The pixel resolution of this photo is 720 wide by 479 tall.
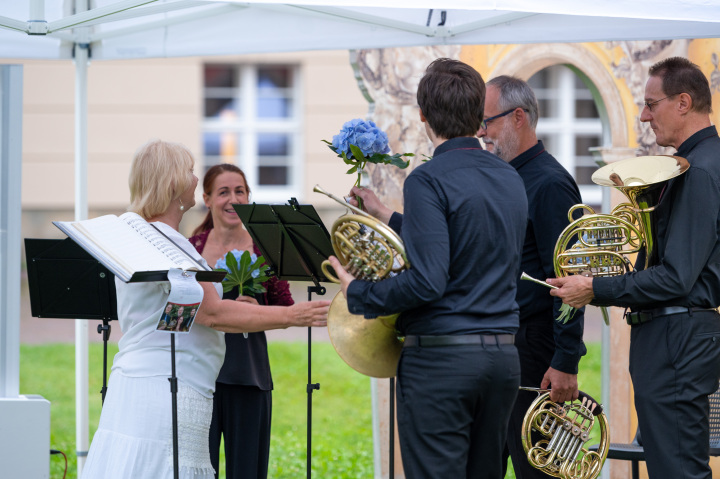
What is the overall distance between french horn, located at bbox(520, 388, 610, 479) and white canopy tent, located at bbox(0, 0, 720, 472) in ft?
6.45

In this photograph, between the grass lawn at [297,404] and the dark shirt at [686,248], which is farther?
the grass lawn at [297,404]

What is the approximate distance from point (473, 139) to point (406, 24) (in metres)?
2.19

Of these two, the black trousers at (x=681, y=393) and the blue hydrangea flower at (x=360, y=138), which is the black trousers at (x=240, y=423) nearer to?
the blue hydrangea flower at (x=360, y=138)

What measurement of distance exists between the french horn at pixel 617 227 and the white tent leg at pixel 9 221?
3.06 metres

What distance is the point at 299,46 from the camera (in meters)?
5.47

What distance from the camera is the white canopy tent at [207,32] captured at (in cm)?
481

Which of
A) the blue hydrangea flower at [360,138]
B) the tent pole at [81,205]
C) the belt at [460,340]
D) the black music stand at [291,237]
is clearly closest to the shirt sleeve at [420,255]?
the belt at [460,340]

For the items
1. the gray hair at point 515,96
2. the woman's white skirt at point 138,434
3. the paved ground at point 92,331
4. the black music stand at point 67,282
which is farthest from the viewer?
the paved ground at point 92,331

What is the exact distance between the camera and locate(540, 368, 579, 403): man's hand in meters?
3.97

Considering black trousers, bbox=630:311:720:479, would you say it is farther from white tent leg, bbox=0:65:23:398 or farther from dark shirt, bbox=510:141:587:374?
white tent leg, bbox=0:65:23:398

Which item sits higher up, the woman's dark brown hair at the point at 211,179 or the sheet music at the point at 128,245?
the woman's dark brown hair at the point at 211,179

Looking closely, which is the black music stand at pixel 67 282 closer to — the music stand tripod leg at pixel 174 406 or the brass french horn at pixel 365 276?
the music stand tripod leg at pixel 174 406

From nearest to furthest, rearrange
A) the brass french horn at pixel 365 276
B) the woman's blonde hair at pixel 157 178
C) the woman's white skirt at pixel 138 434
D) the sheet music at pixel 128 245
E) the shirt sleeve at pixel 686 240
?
the brass french horn at pixel 365 276 → the sheet music at pixel 128 245 → the shirt sleeve at pixel 686 240 → the woman's white skirt at pixel 138 434 → the woman's blonde hair at pixel 157 178

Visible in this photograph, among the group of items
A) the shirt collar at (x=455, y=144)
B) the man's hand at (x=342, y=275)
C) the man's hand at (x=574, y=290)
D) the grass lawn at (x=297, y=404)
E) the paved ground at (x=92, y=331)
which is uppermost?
the shirt collar at (x=455, y=144)
